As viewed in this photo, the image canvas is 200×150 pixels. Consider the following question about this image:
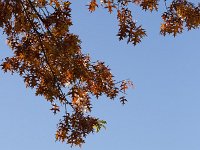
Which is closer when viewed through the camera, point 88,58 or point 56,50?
point 56,50

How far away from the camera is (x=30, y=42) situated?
29.5 feet

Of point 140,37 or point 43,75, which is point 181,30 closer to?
point 140,37

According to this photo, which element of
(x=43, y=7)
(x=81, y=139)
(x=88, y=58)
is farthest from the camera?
(x=88, y=58)

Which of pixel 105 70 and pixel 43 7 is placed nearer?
pixel 43 7

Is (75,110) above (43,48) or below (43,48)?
below

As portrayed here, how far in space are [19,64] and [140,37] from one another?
2.61 m

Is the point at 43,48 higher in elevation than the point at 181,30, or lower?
lower

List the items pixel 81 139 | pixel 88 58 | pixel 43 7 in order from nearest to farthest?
pixel 81 139, pixel 43 7, pixel 88 58

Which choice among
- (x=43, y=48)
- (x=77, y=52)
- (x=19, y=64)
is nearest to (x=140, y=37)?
(x=77, y=52)

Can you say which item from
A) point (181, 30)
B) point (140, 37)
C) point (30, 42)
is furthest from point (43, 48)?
point (181, 30)

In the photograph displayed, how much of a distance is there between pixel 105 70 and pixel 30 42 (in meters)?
1.67

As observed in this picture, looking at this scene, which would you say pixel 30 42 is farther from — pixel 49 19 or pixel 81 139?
pixel 81 139

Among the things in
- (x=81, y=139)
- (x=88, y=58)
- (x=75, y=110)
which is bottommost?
(x=81, y=139)

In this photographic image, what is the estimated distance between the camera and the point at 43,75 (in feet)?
29.0
